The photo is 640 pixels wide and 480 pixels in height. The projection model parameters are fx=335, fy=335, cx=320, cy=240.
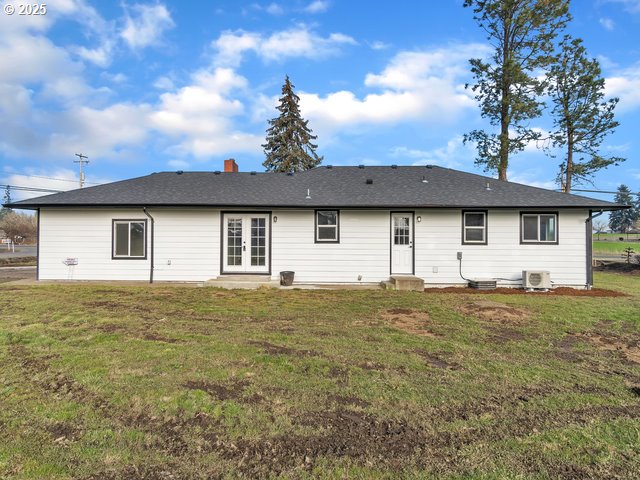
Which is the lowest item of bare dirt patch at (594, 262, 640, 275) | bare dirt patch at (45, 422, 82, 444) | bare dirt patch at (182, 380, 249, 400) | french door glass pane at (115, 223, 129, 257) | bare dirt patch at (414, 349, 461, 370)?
bare dirt patch at (414, 349, 461, 370)

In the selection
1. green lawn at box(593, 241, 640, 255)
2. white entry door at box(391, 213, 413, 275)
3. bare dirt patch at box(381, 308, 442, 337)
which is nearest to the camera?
bare dirt patch at box(381, 308, 442, 337)

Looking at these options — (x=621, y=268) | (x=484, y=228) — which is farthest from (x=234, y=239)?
(x=621, y=268)

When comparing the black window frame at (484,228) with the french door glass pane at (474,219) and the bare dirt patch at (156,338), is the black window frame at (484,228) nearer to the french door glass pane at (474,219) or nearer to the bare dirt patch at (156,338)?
the french door glass pane at (474,219)

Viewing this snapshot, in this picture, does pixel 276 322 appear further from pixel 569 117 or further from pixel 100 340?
pixel 569 117

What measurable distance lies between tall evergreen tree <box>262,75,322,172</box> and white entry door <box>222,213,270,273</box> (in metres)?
19.6

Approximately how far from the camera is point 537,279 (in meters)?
10.5

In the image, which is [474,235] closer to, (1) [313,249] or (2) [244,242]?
(1) [313,249]

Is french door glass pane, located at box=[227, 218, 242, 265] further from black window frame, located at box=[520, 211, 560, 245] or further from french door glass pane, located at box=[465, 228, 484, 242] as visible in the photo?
black window frame, located at box=[520, 211, 560, 245]

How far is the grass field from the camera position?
235 centimetres

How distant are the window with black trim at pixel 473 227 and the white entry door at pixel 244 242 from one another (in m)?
6.72

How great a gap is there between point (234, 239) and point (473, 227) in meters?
8.16

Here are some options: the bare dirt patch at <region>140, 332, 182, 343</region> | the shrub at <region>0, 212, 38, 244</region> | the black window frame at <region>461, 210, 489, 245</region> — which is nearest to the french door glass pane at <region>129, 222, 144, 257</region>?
the bare dirt patch at <region>140, 332, 182, 343</region>

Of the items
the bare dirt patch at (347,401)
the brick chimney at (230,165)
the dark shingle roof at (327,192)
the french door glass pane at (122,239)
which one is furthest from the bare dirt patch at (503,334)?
the brick chimney at (230,165)

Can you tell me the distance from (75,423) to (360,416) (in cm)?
241
